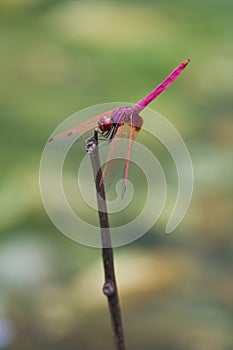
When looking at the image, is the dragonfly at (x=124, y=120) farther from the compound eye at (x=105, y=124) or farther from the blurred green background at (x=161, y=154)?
the blurred green background at (x=161, y=154)

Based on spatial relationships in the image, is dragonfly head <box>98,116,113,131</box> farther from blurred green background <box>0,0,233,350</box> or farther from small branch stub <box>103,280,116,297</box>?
blurred green background <box>0,0,233,350</box>

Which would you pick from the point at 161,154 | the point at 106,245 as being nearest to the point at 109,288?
the point at 106,245

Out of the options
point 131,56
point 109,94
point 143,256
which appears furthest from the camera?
point 131,56

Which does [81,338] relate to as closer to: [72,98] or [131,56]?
[72,98]

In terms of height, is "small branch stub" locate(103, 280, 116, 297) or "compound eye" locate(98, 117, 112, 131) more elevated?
"compound eye" locate(98, 117, 112, 131)

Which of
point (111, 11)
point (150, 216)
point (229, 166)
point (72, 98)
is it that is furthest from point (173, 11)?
point (150, 216)

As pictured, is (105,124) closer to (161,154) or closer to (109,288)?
(109,288)

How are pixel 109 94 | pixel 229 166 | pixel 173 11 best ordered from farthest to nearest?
pixel 173 11, pixel 109 94, pixel 229 166

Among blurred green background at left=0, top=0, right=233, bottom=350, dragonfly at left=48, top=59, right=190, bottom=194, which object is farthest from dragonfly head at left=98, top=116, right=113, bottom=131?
blurred green background at left=0, top=0, right=233, bottom=350

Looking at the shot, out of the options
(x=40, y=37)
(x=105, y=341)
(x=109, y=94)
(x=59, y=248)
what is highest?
(x=40, y=37)
